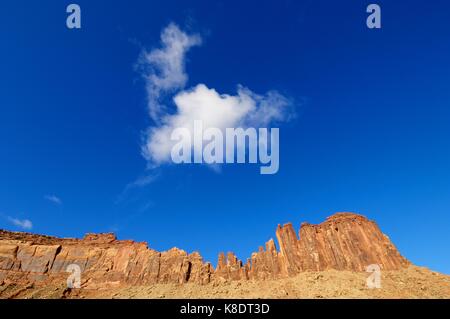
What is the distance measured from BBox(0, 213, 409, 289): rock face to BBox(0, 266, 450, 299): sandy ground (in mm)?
3641

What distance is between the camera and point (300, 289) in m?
72.5

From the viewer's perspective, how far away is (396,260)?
83625mm

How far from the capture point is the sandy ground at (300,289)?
65.7m

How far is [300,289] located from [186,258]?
34.4 metres

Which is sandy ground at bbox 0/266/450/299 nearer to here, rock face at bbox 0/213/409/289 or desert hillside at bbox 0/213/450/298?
desert hillside at bbox 0/213/450/298

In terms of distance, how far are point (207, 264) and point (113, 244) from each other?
32828mm

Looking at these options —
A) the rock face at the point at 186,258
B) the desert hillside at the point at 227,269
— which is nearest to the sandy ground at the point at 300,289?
the desert hillside at the point at 227,269

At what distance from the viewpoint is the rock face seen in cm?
8338

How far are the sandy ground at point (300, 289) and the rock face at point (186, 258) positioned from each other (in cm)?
364

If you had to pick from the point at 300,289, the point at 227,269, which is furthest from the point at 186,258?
the point at 300,289

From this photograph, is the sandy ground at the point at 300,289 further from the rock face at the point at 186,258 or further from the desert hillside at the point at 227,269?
the rock face at the point at 186,258
